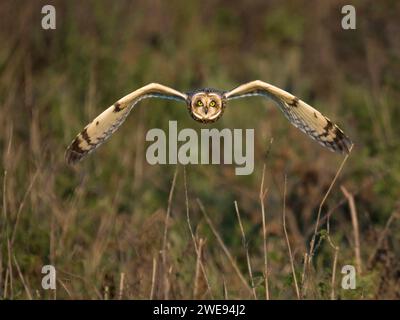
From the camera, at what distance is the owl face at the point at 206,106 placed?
391cm

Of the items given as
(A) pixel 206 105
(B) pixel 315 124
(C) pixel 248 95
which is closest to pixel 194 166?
(B) pixel 315 124

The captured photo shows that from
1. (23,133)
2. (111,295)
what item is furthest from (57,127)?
(111,295)

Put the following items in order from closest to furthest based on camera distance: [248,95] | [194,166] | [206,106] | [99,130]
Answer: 1. [206,106]
2. [248,95]
3. [99,130]
4. [194,166]

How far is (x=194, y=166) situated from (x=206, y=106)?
362 cm

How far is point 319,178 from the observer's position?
23.0 feet

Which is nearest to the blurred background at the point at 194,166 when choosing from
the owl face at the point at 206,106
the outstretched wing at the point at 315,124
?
the outstretched wing at the point at 315,124

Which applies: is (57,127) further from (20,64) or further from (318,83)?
(318,83)

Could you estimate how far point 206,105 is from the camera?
3.97m

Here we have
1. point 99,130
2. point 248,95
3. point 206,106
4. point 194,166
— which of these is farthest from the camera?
point 194,166

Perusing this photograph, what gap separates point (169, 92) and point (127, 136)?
11.9ft

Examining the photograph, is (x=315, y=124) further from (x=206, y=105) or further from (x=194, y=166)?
(x=194, y=166)

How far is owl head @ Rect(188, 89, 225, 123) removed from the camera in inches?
154

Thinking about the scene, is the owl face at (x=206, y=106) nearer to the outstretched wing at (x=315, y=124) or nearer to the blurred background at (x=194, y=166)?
the blurred background at (x=194, y=166)

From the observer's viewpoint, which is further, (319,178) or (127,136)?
(127,136)
